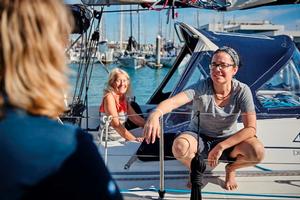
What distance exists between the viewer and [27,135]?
105 cm

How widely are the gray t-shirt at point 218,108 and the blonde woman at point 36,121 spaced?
280cm

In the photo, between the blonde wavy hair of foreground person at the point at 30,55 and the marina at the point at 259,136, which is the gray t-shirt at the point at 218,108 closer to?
the marina at the point at 259,136

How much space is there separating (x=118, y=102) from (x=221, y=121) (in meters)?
1.70

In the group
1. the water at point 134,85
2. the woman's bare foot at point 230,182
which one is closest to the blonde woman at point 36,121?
the water at point 134,85

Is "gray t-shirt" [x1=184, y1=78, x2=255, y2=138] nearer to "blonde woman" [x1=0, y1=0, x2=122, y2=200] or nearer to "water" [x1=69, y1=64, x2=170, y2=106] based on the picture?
"water" [x1=69, y1=64, x2=170, y2=106]

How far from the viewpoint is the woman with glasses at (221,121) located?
12.2 feet

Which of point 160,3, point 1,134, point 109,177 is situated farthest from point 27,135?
point 160,3

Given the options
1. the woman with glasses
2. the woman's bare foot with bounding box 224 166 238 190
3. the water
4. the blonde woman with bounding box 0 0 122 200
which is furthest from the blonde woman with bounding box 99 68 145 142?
the blonde woman with bounding box 0 0 122 200

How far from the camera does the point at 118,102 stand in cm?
523

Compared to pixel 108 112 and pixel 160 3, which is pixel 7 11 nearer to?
pixel 108 112

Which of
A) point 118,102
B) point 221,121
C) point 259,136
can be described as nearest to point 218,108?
point 221,121

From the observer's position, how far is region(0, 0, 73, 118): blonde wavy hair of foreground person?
3.55 ft

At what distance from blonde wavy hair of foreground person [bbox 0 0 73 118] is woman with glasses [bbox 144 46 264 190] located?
8.21 feet

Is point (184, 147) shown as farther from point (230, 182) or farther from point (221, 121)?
point (230, 182)
